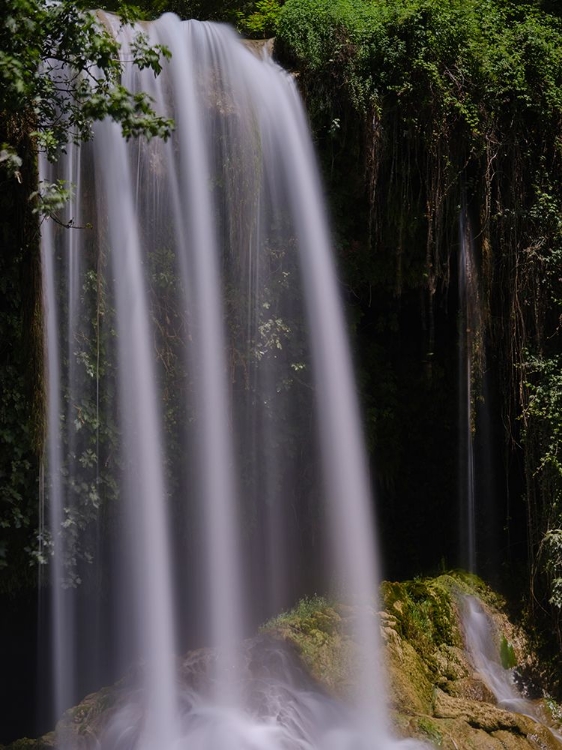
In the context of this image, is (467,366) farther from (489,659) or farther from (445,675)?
(445,675)

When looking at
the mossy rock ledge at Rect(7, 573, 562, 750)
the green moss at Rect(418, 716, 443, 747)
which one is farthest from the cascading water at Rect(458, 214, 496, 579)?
the green moss at Rect(418, 716, 443, 747)

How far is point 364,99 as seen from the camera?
26.8 feet

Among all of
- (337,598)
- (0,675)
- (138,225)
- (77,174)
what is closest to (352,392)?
(337,598)

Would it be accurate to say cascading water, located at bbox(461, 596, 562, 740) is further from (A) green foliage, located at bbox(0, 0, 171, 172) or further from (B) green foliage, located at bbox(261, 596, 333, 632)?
(A) green foliage, located at bbox(0, 0, 171, 172)

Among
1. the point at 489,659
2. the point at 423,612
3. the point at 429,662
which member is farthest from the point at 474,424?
the point at 429,662

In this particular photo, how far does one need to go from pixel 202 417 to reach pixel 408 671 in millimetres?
2993

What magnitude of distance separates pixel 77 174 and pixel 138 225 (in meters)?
0.71

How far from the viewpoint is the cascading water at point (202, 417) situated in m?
6.23

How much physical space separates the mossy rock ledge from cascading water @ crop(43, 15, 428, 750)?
0.35 ft

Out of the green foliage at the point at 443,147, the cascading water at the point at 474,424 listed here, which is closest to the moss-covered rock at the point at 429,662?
the cascading water at the point at 474,424

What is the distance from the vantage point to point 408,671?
6223 millimetres

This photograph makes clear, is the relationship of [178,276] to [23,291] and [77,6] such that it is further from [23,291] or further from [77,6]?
[77,6]

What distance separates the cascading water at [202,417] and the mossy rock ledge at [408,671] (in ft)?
0.35

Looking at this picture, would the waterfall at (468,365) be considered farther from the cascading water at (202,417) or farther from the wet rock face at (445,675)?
the cascading water at (202,417)
